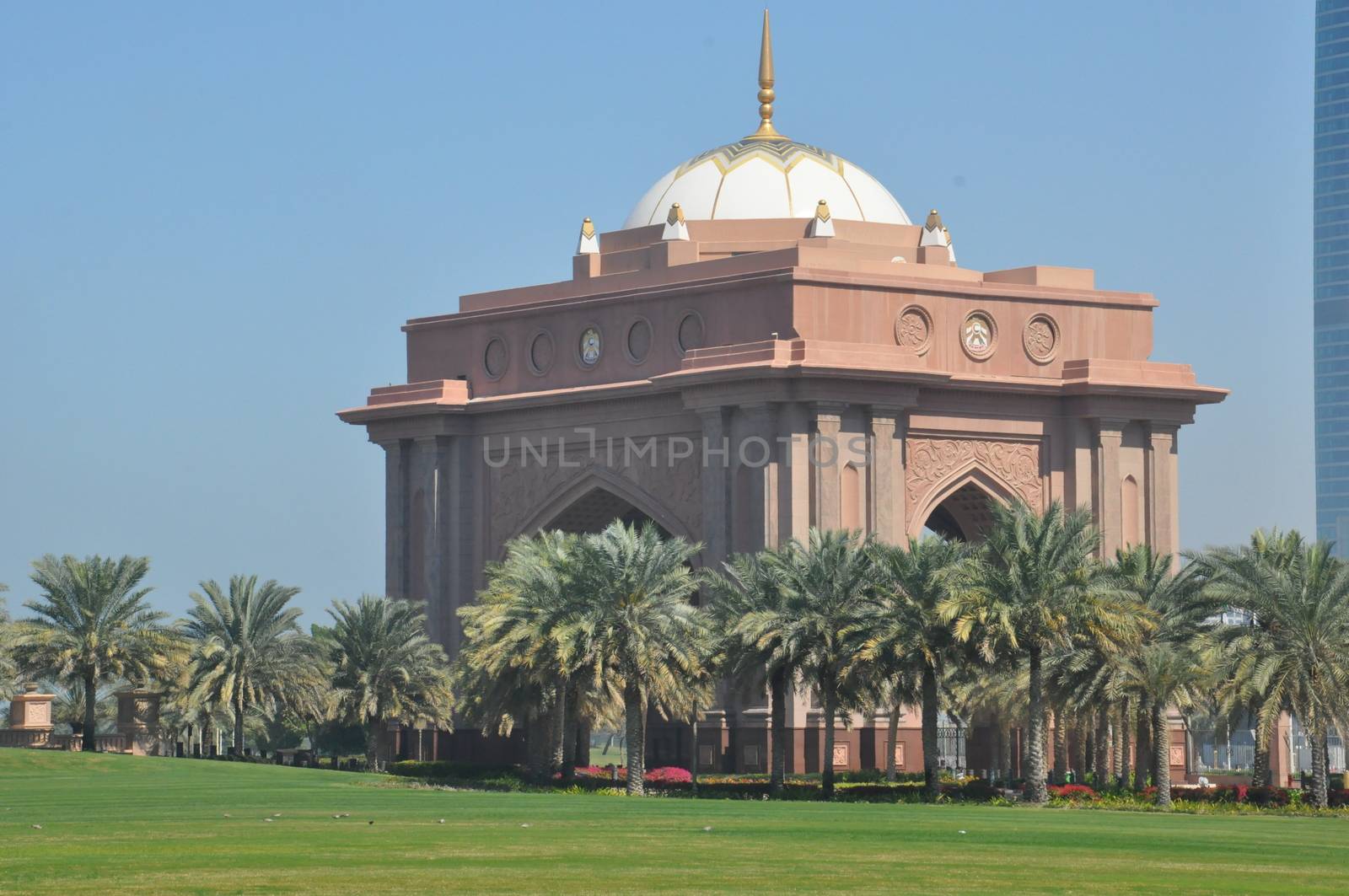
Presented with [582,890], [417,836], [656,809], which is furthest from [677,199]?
[582,890]

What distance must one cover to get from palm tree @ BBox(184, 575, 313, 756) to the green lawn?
19.8m

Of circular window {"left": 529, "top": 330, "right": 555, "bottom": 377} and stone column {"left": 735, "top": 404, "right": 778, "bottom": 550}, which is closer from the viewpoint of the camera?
stone column {"left": 735, "top": 404, "right": 778, "bottom": 550}

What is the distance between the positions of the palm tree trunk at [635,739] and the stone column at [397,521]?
20505mm

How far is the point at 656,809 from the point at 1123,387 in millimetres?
27223

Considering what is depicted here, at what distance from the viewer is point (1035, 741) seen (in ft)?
168

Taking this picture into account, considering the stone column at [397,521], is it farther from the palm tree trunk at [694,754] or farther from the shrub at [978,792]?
the shrub at [978,792]

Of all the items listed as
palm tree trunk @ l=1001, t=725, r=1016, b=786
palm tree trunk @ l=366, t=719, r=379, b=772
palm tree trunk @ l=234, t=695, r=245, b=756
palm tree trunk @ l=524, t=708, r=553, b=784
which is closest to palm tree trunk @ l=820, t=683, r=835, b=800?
palm tree trunk @ l=524, t=708, r=553, b=784

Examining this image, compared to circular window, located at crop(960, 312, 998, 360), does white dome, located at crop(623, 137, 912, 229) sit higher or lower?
higher

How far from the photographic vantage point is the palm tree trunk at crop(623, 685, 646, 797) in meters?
53.7

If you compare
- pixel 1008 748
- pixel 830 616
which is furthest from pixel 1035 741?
pixel 1008 748

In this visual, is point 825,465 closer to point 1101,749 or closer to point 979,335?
point 979,335

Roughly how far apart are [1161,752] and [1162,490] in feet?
61.7

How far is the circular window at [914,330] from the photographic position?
66250 mm

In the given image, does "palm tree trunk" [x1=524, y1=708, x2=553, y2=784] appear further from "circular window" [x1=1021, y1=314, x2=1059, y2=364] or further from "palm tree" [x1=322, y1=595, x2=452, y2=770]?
"circular window" [x1=1021, y1=314, x2=1059, y2=364]
